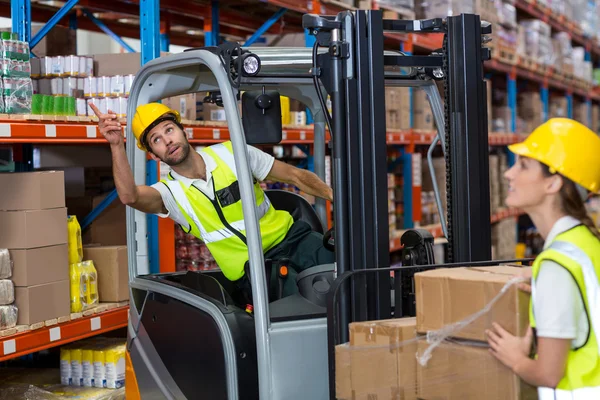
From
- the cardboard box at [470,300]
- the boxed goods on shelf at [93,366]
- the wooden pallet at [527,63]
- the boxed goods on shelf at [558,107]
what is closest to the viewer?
the cardboard box at [470,300]

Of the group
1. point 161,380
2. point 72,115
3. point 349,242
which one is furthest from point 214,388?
point 72,115

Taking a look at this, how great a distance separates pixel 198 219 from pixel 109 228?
5.78 ft

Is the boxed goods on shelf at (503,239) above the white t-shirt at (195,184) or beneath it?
beneath

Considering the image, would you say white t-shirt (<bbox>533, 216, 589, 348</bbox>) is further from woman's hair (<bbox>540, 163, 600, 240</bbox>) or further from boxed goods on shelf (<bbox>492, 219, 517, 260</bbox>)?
boxed goods on shelf (<bbox>492, 219, 517, 260</bbox>)

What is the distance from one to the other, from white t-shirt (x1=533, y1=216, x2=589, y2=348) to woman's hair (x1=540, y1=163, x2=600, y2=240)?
207mm

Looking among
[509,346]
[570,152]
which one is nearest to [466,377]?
[509,346]

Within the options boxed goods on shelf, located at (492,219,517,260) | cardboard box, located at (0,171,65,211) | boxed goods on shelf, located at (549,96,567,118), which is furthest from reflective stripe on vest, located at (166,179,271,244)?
boxed goods on shelf, located at (549,96,567,118)

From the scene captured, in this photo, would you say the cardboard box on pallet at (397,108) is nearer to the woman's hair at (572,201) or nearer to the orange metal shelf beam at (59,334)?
the orange metal shelf beam at (59,334)

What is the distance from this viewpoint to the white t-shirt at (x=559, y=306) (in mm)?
2188

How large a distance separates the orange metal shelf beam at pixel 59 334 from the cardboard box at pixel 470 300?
238 centimetres

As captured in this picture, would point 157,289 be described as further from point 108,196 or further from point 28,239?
point 108,196

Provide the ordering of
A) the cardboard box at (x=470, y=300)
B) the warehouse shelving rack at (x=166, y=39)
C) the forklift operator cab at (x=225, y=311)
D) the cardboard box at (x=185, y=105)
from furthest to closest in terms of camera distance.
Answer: the cardboard box at (x=185, y=105), the warehouse shelving rack at (x=166, y=39), the forklift operator cab at (x=225, y=311), the cardboard box at (x=470, y=300)

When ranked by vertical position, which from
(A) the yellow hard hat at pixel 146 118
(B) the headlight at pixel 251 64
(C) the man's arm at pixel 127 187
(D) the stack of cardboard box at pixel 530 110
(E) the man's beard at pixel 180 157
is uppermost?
(D) the stack of cardboard box at pixel 530 110

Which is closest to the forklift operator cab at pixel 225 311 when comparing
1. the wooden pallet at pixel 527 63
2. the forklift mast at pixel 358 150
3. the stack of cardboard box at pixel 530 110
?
the forklift mast at pixel 358 150
